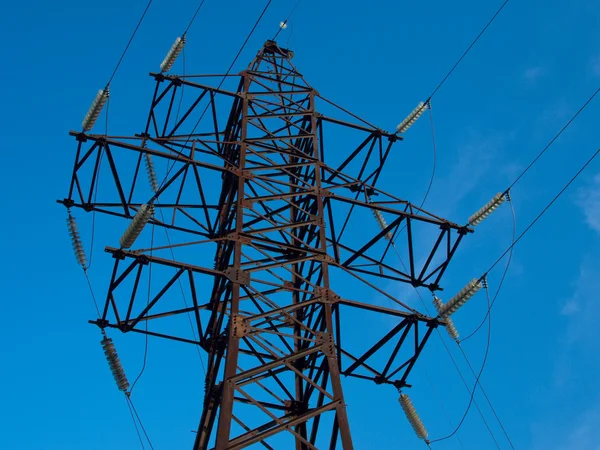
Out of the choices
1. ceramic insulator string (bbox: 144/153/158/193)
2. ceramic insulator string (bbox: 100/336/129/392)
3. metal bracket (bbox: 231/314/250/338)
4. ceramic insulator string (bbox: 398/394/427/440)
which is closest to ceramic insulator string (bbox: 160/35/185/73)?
ceramic insulator string (bbox: 144/153/158/193)

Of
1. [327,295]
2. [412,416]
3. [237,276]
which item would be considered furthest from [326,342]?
[412,416]

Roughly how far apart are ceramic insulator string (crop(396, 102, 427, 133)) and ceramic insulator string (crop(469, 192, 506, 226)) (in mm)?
4046

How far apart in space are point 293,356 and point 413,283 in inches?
215

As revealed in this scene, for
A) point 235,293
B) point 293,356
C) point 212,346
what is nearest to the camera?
point 293,356

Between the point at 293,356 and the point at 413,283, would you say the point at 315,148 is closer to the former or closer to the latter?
the point at 413,283

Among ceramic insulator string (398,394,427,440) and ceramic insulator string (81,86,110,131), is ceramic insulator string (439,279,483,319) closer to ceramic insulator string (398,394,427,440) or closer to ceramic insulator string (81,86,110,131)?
ceramic insulator string (398,394,427,440)

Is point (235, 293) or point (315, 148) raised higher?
point (315, 148)

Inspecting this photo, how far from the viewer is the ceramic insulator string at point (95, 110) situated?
16291 millimetres

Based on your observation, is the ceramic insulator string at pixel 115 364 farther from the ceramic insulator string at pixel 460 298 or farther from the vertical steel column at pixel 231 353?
the ceramic insulator string at pixel 460 298

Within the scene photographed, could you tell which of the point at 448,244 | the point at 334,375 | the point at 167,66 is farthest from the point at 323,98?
the point at 334,375

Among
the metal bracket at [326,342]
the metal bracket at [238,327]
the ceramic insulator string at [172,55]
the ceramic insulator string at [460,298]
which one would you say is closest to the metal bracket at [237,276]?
the metal bracket at [238,327]

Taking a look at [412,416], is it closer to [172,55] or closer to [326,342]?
[326,342]

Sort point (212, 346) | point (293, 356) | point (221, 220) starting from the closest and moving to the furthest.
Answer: point (293, 356) → point (212, 346) → point (221, 220)

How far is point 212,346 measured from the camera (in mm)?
14094
